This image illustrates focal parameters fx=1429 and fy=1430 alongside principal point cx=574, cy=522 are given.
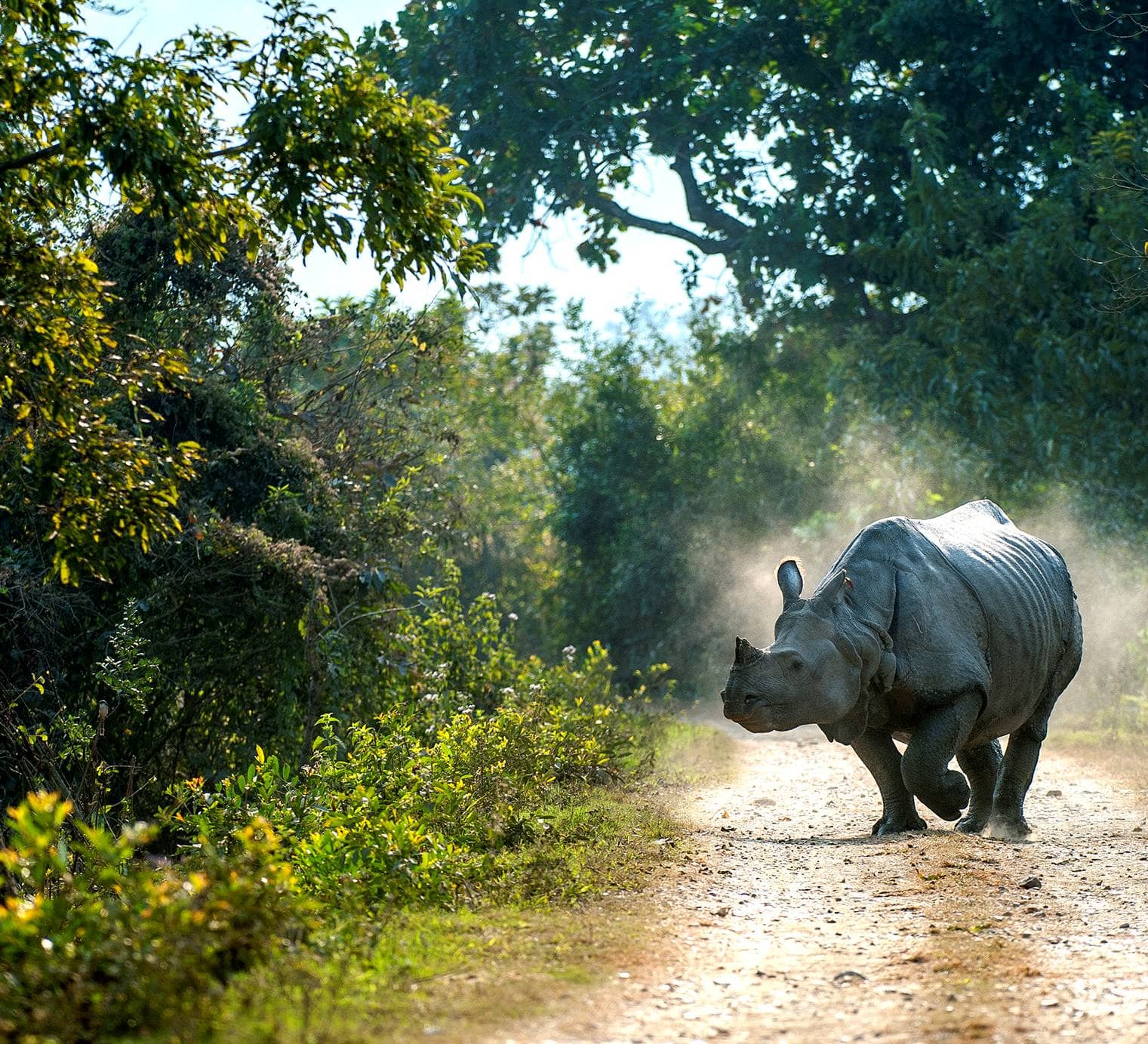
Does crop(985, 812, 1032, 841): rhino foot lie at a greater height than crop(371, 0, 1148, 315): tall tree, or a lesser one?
lesser

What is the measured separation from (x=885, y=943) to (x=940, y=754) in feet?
9.67

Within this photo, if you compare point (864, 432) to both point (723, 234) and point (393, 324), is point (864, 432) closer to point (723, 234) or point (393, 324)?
point (723, 234)

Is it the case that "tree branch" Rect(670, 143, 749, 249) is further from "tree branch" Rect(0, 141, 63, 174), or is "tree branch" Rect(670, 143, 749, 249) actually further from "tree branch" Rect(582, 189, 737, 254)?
"tree branch" Rect(0, 141, 63, 174)

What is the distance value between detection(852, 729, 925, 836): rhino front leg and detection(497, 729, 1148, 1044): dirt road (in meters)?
0.28

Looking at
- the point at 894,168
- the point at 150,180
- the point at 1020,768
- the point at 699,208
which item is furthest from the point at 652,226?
the point at 150,180

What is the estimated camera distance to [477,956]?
5270mm

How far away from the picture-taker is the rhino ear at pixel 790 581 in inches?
348

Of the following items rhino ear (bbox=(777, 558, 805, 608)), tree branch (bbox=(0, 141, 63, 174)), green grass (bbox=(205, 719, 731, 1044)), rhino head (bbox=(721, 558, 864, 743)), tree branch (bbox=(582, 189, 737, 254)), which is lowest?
A: green grass (bbox=(205, 719, 731, 1044))

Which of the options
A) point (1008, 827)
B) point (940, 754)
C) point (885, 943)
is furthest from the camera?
point (1008, 827)

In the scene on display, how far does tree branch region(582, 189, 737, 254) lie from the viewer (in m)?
26.1

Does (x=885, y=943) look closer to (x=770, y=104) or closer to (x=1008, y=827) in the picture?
(x=1008, y=827)

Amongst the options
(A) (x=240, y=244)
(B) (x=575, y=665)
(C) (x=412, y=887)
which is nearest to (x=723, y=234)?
(B) (x=575, y=665)

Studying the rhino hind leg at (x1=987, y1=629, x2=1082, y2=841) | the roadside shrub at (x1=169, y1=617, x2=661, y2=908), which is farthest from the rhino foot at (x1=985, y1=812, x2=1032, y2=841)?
the roadside shrub at (x1=169, y1=617, x2=661, y2=908)

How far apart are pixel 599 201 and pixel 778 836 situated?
1890cm
